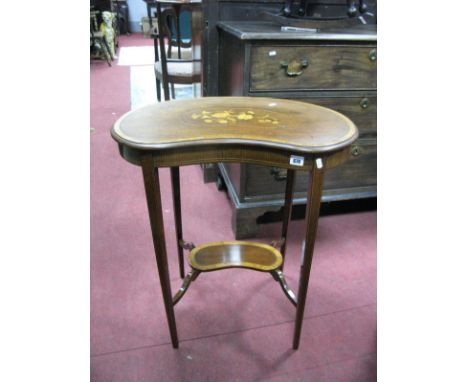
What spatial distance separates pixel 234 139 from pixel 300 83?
75 cm

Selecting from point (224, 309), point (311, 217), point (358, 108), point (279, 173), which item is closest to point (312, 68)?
point (358, 108)

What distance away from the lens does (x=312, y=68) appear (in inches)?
59.8

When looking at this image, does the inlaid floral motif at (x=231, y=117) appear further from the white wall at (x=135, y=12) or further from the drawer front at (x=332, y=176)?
the white wall at (x=135, y=12)

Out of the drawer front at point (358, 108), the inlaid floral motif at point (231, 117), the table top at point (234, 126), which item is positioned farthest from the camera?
the drawer front at point (358, 108)

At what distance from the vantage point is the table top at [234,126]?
0.91 metres

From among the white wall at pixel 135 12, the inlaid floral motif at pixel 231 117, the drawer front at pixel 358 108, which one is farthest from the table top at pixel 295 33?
the white wall at pixel 135 12

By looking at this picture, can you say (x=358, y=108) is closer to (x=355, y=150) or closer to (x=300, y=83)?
(x=355, y=150)

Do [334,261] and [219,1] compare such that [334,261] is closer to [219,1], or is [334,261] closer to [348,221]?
[348,221]

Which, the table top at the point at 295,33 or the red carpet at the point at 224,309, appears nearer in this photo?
the red carpet at the point at 224,309

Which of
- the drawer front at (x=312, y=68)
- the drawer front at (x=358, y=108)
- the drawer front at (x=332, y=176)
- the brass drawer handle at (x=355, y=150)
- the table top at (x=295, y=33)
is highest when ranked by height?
the table top at (x=295, y=33)

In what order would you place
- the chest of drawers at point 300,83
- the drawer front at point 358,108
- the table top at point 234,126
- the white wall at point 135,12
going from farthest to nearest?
the white wall at point 135,12 → the drawer front at point 358,108 → the chest of drawers at point 300,83 → the table top at point 234,126

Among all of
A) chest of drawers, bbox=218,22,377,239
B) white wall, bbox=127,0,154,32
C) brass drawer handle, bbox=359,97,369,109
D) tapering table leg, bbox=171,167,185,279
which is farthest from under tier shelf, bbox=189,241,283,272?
white wall, bbox=127,0,154,32

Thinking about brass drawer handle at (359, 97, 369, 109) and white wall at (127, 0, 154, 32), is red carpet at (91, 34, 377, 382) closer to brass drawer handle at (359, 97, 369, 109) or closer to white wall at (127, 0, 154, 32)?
brass drawer handle at (359, 97, 369, 109)

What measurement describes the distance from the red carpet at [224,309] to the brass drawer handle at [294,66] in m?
0.81
